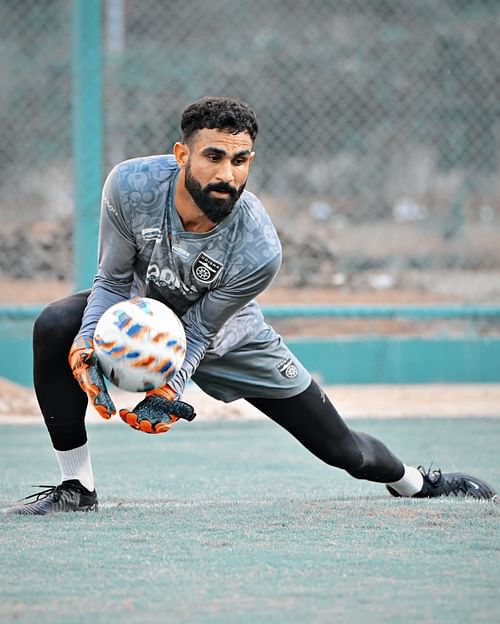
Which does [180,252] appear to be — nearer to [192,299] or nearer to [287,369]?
[192,299]

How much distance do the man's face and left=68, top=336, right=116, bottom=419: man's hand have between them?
605 millimetres

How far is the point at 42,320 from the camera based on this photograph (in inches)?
171

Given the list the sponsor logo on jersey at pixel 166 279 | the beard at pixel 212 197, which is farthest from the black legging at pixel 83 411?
the beard at pixel 212 197

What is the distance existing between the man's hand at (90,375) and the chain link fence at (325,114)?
6.02m

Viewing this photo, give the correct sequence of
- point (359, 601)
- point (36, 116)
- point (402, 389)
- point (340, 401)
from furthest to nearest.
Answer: point (36, 116) < point (402, 389) < point (340, 401) < point (359, 601)

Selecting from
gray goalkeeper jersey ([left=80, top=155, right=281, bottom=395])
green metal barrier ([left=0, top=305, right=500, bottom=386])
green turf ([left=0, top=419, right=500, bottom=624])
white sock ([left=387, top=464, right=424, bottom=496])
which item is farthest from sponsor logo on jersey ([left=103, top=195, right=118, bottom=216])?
green metal barrier ([left=0, top=305, right=500, bottom=386])

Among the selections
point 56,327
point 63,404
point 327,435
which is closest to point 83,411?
point 63,404

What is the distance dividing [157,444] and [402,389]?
9.79ft

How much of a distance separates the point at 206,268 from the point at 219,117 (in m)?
0.54

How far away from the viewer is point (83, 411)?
4473 millimetres

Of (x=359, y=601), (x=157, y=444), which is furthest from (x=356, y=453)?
(x=157, y=444)

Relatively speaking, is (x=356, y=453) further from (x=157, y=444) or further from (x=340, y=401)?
(x=340, y=401)

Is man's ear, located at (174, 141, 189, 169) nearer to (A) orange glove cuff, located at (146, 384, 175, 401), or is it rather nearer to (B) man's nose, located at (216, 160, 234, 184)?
(B) man's nose, located at (216, 160, 234, 184)

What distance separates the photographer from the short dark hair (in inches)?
160
